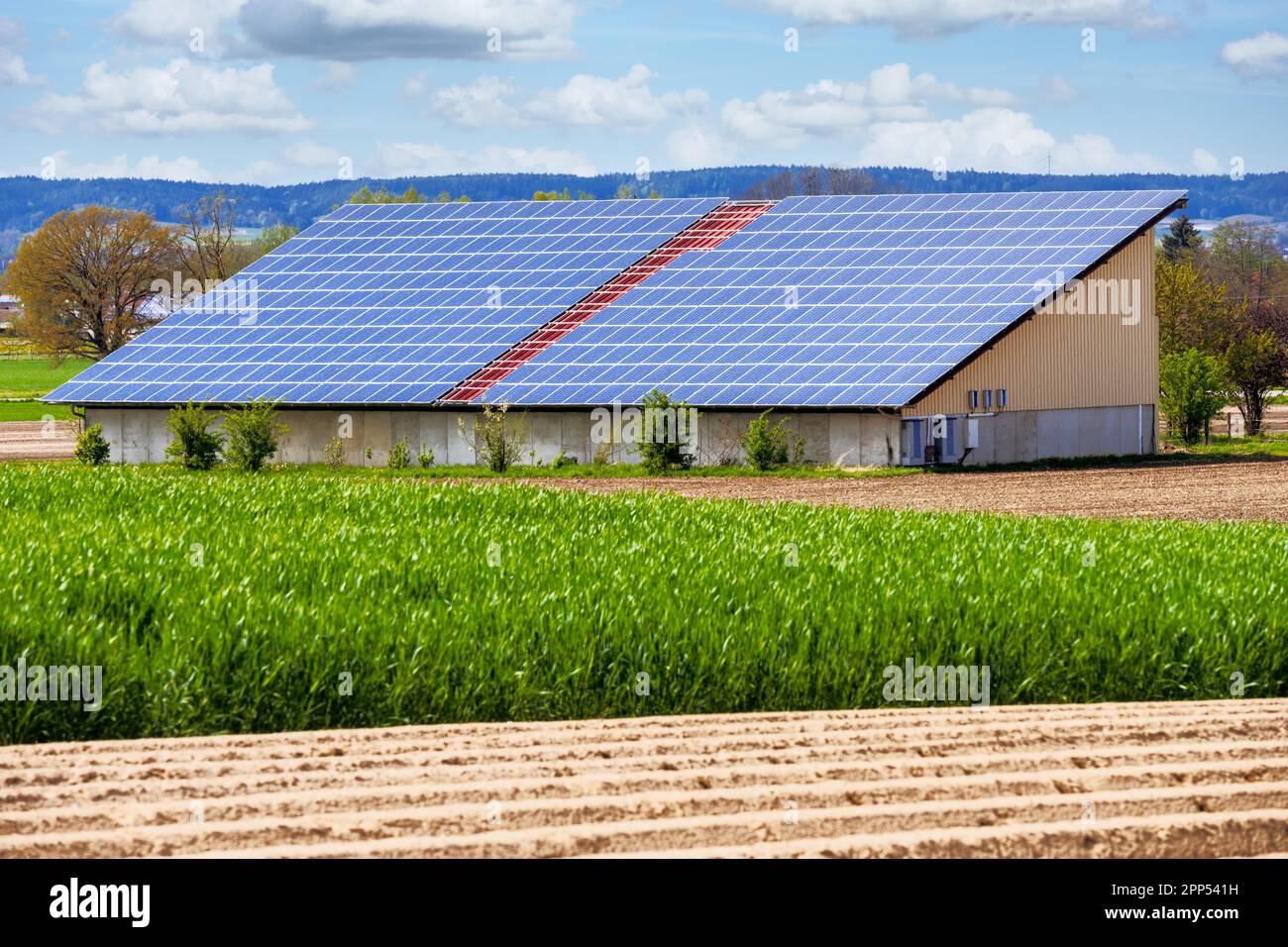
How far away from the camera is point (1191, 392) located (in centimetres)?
6194

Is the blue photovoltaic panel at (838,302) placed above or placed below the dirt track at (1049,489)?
above

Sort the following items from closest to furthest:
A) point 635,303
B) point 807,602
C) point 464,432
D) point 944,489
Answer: point 807,602, point 944,489, point 464,432, point 635,303

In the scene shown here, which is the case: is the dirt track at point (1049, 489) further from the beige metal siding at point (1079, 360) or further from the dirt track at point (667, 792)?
the dirt track at point (667, 792)

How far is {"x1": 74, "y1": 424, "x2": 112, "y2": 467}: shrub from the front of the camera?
54.8 m

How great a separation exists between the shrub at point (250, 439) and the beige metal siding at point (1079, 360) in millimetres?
18517

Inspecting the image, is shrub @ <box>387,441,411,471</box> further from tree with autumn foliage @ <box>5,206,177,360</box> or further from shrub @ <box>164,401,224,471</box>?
tree with autumn foliage @ <box>5,206,177,360</box>

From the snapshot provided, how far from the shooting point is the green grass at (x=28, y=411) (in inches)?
3495

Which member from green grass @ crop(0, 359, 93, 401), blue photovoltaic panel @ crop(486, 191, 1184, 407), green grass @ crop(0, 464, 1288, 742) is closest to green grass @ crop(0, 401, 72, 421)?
green grass @ crop(0, 359, 93, 401)

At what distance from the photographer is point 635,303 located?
194ft

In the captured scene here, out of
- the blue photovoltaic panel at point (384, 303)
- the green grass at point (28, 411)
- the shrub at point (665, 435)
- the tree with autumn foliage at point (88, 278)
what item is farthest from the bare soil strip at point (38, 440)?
the tree with autumn foliage at point (88, 278)

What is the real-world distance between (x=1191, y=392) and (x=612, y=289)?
67.5ft

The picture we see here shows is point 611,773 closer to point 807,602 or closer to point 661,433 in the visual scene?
point 807,602

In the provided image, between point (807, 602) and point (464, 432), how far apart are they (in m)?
38.7
